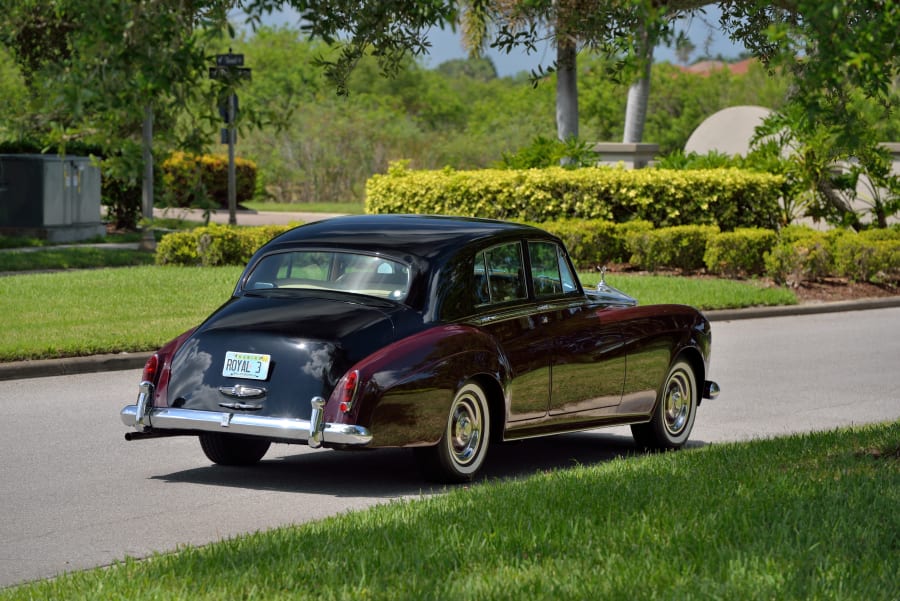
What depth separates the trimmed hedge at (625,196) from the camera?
941 inches

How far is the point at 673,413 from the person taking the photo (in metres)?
10.3

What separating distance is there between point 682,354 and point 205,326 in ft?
11.8

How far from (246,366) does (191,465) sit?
1356 millimetres

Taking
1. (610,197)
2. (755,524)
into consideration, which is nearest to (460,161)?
(610,197)

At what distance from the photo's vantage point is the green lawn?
13.9 meters

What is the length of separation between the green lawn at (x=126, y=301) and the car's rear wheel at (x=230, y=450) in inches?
181

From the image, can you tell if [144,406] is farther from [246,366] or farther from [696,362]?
[696,362]

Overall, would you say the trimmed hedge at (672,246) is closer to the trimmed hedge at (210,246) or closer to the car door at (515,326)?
the trimmed hedge at (210,246)

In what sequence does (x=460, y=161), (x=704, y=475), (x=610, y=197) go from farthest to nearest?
(x=460, y=161)
(x=610, y=197)
(x=704, y=475)

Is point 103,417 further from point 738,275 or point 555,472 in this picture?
point 738,275

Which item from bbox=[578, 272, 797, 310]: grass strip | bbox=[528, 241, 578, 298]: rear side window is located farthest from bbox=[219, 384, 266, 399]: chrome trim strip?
bbox=[578, 272, 797, 310]: grass strip

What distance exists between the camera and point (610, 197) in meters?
24.2

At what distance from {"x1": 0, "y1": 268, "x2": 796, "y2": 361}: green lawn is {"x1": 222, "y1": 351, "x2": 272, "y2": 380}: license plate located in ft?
18.0

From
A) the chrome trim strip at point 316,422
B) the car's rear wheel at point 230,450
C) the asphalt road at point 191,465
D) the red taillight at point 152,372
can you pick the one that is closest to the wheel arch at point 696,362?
the asphalt road at point 191,465
